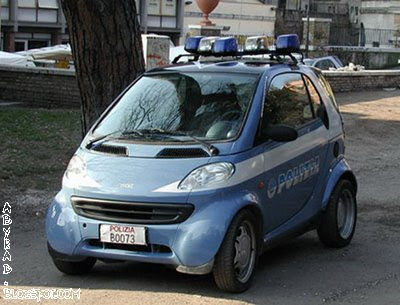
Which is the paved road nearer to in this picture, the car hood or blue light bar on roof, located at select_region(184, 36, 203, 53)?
the car hood

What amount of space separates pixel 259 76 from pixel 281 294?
6.08ft

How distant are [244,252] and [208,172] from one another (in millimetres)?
697

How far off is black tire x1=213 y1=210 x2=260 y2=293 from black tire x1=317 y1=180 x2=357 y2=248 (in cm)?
148

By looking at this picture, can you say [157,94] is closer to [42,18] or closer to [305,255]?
[305,255]

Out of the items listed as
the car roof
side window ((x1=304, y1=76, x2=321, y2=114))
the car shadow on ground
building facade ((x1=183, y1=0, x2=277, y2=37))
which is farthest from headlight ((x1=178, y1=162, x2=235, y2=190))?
building facade ((x1=183, y1=0, x2=277, y2=37))

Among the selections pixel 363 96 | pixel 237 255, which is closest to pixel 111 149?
pixel 237 255

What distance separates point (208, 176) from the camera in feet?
18.1

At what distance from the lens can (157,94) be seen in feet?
21.6

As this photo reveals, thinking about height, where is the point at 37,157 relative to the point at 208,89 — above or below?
below

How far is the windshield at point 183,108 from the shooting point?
237 inches

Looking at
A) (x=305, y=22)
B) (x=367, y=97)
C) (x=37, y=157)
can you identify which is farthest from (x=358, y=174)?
(x=305, y=22)

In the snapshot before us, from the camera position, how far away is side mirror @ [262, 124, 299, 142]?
6.01 metres

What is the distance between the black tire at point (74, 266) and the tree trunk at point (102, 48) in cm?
288

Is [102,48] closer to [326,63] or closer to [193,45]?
[193,45]
